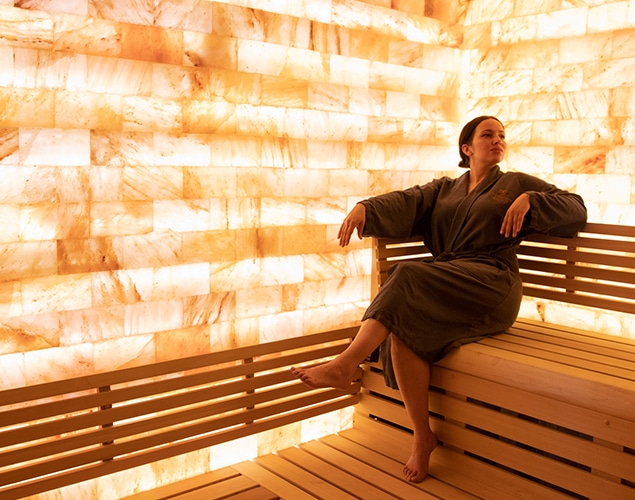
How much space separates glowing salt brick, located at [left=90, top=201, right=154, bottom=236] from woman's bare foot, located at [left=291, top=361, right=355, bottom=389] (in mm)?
886

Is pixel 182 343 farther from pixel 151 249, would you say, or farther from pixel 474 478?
pixel 474 478

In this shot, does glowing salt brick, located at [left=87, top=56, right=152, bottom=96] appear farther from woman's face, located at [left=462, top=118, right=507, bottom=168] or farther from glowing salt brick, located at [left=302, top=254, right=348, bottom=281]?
woman's face, located at [left=462, top=118, right=507, bottom=168]

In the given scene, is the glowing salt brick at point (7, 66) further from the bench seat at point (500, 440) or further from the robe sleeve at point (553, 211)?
the robe sleeve at point (553, 211)

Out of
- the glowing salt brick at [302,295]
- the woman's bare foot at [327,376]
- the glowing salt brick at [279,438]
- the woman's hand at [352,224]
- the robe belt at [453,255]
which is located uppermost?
the woman's hand at [352,224]

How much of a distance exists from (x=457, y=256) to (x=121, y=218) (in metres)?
1.39

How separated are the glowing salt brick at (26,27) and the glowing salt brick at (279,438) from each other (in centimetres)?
191

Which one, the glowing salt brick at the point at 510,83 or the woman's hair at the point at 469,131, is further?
the glowing salt brick at the point at 510,83

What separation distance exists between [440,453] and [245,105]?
1.70 m

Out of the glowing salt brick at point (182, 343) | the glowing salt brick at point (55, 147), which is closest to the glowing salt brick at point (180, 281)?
the glowing salt brick at point (182, 343)

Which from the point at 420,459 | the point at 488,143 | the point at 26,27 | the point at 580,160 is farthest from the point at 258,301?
the point at 580,160

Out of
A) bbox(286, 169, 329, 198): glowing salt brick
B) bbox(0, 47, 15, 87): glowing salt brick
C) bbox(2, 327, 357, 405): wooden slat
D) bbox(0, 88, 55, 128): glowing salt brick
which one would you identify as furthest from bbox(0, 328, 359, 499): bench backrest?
bbox(0, 47, 15, 87): glowing salt brick

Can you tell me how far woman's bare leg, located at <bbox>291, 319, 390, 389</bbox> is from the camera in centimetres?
275

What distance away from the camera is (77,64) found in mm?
2795

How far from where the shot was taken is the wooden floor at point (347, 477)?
2.76 m
